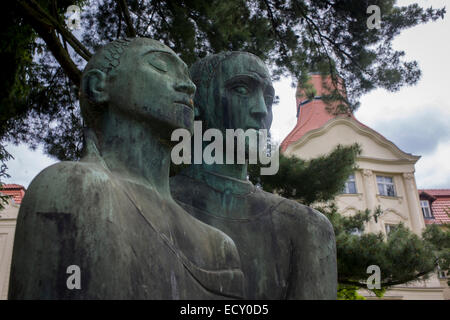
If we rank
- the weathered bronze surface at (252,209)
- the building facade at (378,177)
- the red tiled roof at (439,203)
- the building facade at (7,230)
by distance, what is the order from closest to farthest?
the weathered bronze surface at (252,209), the building facade at (7,230), the building facade at (378,177), the red tiled roof at (439,203)

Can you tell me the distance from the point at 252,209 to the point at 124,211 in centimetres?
86

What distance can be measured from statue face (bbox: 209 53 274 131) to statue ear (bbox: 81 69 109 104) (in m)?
0.70

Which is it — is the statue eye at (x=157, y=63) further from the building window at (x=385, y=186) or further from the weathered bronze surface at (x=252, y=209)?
the building window at (x=385, y=186)

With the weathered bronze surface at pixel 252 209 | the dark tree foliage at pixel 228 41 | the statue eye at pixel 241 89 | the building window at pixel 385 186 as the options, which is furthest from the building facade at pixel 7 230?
the building window at pixel 385 186

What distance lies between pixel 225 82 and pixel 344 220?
660 cm

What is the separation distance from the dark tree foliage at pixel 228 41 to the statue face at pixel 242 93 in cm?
380

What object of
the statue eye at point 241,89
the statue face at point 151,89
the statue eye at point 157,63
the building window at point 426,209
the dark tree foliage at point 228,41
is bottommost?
the statue face at point 151,89

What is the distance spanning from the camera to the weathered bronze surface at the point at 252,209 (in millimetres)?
1966

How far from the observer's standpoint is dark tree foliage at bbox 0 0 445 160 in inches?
240

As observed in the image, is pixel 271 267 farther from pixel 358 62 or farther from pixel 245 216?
pixel 358 62

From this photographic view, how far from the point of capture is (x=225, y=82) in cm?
229

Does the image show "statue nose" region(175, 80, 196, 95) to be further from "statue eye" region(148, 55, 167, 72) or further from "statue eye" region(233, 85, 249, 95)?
"statue eye" region(233, 85, 249, 95)
